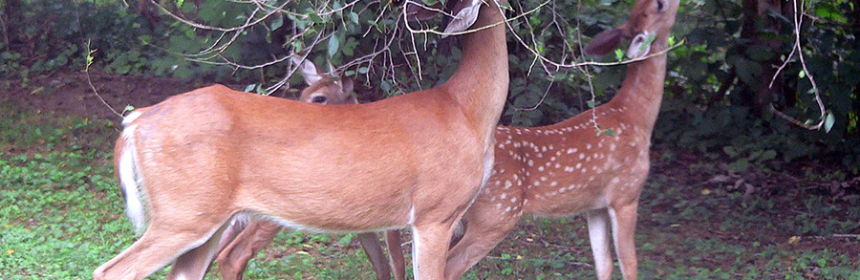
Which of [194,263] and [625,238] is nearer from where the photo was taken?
[194,263]

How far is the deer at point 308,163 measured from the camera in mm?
4043

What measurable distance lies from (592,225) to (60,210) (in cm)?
399

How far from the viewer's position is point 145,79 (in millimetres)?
10023

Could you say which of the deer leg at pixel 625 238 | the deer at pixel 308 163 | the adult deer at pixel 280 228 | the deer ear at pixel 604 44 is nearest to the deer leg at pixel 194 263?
the deer at pixel 308 163

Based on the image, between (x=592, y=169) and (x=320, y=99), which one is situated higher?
(x=320, y=99)

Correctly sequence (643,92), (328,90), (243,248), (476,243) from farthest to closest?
(643,92) → (328,90) → (243,248) → (476,243)

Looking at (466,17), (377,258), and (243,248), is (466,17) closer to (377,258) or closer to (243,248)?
(377,258)

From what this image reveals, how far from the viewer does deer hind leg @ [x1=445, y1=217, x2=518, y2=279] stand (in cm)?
548

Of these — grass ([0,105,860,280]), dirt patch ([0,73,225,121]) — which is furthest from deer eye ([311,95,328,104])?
dirt patch ([0,73,225,121])

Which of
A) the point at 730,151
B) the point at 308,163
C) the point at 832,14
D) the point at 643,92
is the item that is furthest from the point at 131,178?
the point at 832,14

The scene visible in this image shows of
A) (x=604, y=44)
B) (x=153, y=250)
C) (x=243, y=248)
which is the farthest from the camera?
(x=604, y=44)

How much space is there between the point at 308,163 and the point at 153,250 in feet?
2.45

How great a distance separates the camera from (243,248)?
18.7ft

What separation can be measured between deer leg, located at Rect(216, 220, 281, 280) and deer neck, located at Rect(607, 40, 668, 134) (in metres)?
2.35
